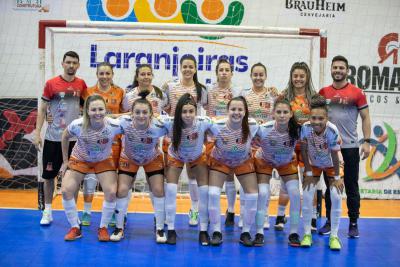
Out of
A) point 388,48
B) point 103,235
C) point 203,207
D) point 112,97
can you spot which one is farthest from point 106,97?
point 388,48

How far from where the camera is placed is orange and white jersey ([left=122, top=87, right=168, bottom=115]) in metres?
5.32

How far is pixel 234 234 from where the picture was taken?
5.29 metres

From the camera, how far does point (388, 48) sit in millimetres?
7848

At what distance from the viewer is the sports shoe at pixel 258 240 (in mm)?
4871

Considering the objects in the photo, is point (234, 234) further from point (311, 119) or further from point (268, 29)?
point (268, 29)

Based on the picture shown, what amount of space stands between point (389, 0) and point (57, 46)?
197 inches

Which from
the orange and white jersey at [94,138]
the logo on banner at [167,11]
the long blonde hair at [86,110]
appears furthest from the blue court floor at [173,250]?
the logo on banner at [167,11]

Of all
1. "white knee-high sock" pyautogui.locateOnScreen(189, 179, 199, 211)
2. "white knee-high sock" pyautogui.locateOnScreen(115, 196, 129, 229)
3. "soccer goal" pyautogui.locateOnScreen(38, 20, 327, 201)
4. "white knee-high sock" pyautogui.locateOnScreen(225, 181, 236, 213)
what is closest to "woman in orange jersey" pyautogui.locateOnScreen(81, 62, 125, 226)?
"white knee-high sock" pyautogui.locateOnScreen(115, 196, 129, 229)

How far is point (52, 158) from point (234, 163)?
1.99 metres

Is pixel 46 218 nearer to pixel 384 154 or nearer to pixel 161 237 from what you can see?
pixel 161 237

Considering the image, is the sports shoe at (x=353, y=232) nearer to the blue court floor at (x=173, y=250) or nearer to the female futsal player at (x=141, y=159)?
the blue court floor at (x=173, y=250)

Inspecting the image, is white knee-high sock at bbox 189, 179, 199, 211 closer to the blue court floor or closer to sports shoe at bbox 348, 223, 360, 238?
the blue court floor

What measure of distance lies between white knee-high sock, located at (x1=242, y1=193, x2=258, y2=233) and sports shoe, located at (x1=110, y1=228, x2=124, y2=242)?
117 centimetres

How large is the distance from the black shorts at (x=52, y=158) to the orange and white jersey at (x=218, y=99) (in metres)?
1.53
